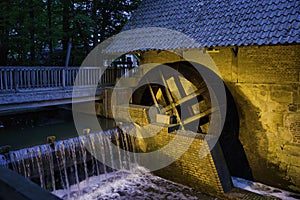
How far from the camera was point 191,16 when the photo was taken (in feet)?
25.2

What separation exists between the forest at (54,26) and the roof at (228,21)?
161 inches

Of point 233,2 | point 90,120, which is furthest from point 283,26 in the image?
point 90,120

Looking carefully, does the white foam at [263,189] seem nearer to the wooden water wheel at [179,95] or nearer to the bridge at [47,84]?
the wooden water wheel at [179,95]

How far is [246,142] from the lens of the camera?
6688 millimetres

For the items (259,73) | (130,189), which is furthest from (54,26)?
(259,73)

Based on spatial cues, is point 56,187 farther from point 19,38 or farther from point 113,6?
point 113,6

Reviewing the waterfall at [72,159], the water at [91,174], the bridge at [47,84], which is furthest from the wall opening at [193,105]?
the bridge at [47,84]

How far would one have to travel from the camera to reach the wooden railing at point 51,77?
7.30 m

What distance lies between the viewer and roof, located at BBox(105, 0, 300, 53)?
5570mm

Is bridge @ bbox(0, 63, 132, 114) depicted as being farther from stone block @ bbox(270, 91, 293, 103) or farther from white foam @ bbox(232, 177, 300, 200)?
stone block @ bbox(270, 91, 293, 103)

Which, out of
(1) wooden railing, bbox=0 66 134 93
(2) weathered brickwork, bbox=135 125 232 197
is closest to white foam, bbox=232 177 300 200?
(2) weathered brickwork, bbox=135 125 232 197

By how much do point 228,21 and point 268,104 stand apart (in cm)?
237

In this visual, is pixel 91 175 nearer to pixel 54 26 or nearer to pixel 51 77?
pixel 51 77

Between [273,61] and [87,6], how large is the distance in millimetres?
9506
